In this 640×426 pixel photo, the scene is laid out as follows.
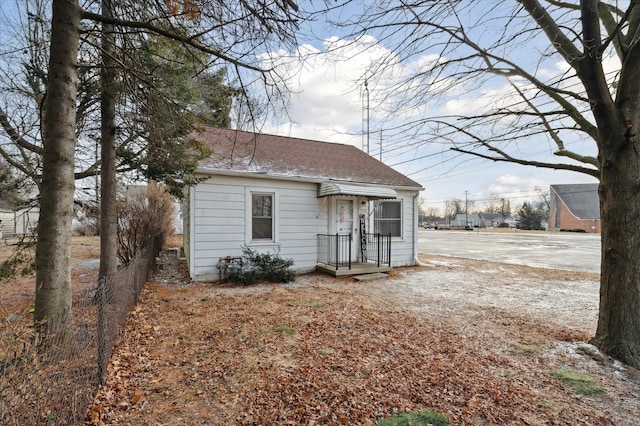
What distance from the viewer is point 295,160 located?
10.0 m

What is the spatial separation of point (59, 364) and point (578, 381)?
179 inches

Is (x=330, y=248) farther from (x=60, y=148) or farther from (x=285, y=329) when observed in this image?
(x=60, y=148)

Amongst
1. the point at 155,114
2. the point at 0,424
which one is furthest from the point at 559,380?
the point at 155,114

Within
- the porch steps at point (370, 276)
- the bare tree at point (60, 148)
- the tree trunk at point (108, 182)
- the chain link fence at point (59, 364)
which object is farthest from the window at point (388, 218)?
the chain link fence at point (59, 364)

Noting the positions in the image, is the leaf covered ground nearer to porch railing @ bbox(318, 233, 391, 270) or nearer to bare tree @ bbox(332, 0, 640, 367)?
bare tree @ bbox(332, 0, 640, 367)

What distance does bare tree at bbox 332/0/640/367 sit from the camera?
353cm

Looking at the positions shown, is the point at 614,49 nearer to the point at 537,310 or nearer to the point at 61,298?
the point at 537,310

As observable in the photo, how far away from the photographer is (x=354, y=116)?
4.54 m

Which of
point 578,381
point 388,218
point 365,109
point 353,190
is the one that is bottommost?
point 578,381

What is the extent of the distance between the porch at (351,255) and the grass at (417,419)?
582 centimetres

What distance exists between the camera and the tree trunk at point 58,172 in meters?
2.88

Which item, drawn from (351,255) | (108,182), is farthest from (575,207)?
(108,182)

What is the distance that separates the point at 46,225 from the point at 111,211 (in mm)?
2864

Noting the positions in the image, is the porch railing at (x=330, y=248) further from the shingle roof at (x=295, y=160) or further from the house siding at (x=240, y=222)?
the shingle roof at (x=295, y=160)
